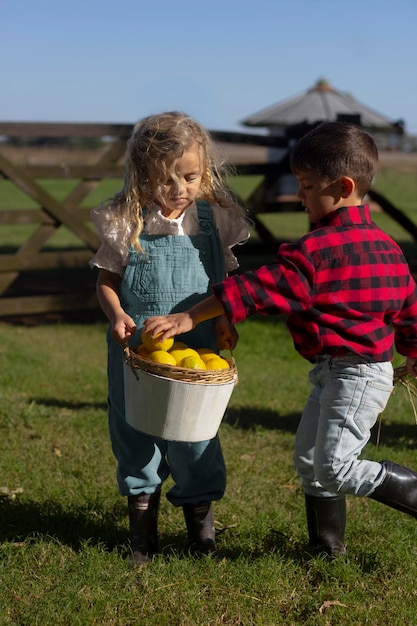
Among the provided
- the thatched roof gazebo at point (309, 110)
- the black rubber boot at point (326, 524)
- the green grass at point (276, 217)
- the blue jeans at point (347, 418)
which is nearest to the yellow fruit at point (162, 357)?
the blue jeans at point (347, 418)

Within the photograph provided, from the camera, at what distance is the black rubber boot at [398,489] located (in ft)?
10.2

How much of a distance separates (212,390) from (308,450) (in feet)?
1.78

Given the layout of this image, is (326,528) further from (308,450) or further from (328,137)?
(328,137)

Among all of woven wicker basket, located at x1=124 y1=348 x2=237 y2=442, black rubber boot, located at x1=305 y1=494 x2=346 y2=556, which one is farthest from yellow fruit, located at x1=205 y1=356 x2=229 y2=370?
black rubber boot, located at x1=305 y1=494 x2=346 y2=556

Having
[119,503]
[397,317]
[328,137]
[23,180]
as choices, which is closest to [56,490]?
[119,503]

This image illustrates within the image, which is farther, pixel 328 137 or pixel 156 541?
pixel 156 541

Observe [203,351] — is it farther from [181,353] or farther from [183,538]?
[183,538]

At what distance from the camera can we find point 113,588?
310 centimetres

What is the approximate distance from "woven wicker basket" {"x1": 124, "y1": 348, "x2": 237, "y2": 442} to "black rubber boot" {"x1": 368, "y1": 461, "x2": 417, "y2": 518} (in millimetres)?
650

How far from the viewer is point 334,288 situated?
113 inches

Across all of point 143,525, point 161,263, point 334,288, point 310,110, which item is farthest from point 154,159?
point 310,110

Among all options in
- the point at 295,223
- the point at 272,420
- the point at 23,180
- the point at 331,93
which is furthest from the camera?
the point at 295,223

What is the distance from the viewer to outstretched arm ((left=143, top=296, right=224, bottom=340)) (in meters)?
2.86

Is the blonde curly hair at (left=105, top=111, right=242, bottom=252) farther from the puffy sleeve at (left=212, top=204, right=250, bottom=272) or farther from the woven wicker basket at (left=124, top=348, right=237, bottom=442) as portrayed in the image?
the woven wicker basket at (left=124, top=348, right=237, bottom=442)
